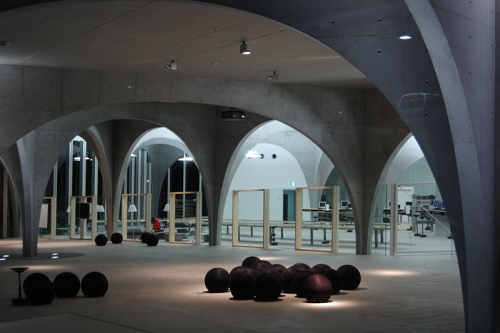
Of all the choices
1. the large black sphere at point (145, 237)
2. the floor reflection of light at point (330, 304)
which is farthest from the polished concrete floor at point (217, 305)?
the large black sphere at point (145, 237)

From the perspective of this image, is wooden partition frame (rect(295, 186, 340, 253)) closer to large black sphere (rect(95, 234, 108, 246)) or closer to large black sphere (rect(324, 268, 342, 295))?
large black sphere (rect(95, 234, 108, 246))

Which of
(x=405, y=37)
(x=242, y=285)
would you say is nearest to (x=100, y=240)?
(x=242, y=285)

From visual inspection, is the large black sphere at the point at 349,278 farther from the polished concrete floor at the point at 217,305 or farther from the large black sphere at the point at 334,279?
the large black sphere at the point at 334,279

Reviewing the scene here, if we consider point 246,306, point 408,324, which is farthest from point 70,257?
point 408,324

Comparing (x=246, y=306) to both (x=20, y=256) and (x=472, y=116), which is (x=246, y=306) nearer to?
(x=472, y=116)

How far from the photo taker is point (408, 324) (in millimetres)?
10430

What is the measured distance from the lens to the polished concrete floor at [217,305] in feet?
33.8

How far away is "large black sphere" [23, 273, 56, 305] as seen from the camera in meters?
12.2

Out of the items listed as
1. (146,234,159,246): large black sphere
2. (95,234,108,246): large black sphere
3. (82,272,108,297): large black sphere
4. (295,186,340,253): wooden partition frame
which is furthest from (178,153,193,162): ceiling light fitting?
(82,272,108,297): large black sphere

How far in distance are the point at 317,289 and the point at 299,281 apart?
0.80 meters

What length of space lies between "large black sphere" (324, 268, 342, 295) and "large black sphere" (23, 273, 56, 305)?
518cm

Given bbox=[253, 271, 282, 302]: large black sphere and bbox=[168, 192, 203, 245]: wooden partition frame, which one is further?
bbox=[168, 192, 203, 245]: wooden partition frame

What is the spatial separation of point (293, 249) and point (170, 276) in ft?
35.0

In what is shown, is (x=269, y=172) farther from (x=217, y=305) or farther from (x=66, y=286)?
(x=217, y=305)
